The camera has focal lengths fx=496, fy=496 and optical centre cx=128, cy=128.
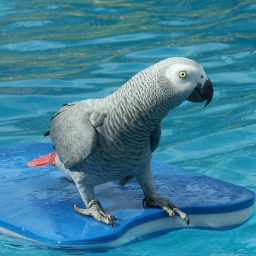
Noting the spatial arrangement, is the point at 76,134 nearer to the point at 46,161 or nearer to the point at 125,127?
the point at 125,127

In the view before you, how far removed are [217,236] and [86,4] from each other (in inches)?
263

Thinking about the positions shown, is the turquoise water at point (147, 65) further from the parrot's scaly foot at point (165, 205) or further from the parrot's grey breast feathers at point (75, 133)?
the parrot's grey breast feathers at point (75, 133)

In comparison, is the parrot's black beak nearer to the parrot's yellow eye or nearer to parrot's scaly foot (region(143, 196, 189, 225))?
the parrot's yellow eye

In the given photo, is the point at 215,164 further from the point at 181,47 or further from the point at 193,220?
the point at 181,47

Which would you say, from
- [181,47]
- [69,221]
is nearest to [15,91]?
[181,47]

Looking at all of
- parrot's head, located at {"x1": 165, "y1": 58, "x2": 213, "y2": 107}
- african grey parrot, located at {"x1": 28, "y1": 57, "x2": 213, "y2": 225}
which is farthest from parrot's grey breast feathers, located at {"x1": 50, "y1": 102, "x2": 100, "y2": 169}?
parrot's head, located at {"x1": 165, "y1": 58, "x2": 213, "y2": 107}

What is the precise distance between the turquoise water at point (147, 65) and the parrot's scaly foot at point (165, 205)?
0.43 feet

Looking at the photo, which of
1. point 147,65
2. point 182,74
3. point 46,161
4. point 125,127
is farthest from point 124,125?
point 147,65

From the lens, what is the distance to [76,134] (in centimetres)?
258

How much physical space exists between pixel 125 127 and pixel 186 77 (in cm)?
40

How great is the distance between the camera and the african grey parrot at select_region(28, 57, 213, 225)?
2352 millimetres

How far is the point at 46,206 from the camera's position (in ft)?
9.44

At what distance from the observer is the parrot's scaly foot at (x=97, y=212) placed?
2680 millimetres

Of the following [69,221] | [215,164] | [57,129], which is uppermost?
[57,129]
